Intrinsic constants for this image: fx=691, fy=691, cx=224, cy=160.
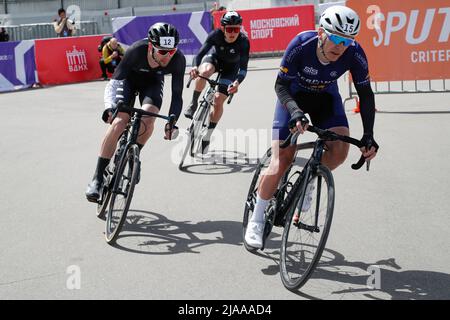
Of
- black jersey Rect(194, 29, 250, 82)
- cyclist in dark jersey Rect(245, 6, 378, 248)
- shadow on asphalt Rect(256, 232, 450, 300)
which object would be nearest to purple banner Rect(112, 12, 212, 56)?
black jersey Rect(194, 29, 250, 82)

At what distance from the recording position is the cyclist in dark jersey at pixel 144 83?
6.39 m

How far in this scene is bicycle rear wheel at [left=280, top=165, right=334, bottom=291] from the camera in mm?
4875

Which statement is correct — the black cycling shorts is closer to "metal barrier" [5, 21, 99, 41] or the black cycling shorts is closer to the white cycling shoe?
the white cycling shoe

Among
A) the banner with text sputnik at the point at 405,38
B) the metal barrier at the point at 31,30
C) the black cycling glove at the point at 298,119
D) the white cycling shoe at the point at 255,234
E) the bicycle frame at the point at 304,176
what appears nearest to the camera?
the black cycling glove at the point at 298,119

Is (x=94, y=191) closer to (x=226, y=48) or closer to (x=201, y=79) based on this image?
(x=201, y=79)

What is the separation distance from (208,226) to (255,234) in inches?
46.2

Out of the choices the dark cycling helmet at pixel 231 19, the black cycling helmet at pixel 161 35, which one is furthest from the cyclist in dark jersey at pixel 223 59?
the black cycling helmet at pixel 161 35

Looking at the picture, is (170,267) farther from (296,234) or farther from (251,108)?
(251,108)

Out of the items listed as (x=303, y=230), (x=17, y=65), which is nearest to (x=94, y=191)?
(x=303, y=230)

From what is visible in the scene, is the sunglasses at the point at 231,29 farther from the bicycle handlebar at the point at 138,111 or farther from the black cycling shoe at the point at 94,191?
the black cycling shoe at the point at 94,191

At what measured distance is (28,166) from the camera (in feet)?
31.1

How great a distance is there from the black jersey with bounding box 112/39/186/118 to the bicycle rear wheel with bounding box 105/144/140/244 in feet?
2.45

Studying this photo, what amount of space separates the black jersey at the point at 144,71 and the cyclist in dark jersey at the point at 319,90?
5.40 ft
